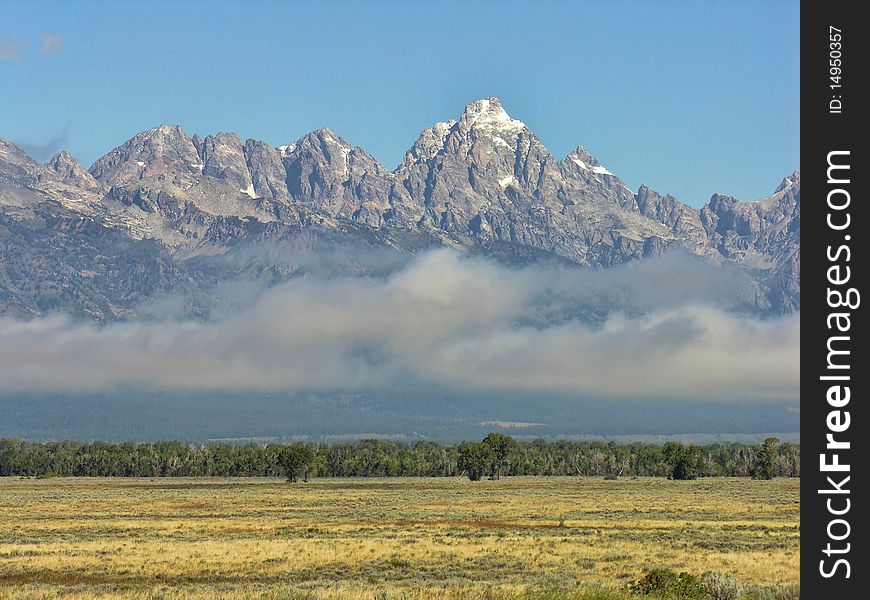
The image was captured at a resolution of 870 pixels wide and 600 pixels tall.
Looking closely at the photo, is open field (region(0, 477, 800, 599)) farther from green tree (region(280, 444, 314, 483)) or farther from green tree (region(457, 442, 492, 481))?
green tree (region(457, 442, 492, 481))

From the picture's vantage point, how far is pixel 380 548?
154ft

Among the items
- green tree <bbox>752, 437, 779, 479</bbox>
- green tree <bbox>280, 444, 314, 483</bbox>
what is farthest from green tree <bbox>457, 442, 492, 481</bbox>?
green tree <bbox>752, 437, 779, 479</bbox>

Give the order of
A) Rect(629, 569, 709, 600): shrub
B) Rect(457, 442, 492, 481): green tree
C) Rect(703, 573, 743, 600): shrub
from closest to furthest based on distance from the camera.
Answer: Rect(629, 569, 709, 600): shrub → Rect(703, 573, 743, 600): shrub → Rect(457, 442, 492, 481): green tree

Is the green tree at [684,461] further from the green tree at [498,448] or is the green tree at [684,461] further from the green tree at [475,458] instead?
the green tree at [475,458]

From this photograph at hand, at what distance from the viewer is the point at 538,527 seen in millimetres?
60312
